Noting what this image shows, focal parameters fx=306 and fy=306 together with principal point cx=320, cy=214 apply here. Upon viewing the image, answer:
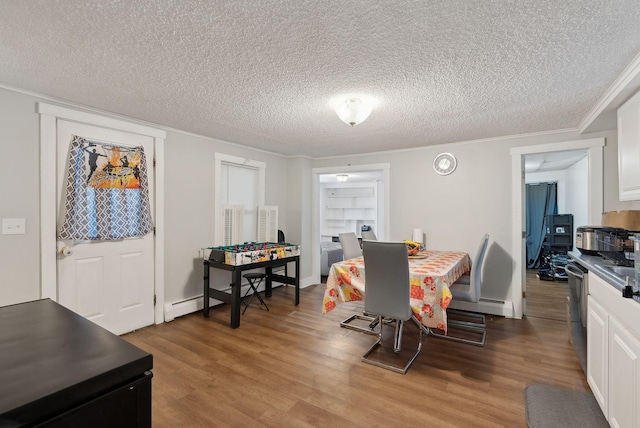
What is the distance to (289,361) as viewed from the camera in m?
2.60

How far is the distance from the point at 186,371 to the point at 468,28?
3002 millimetres

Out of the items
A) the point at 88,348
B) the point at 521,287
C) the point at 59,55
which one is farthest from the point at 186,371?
the point at 521,287

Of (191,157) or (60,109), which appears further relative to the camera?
(191,157)

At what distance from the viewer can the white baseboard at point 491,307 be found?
148 inches

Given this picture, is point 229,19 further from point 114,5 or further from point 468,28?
point 468,28

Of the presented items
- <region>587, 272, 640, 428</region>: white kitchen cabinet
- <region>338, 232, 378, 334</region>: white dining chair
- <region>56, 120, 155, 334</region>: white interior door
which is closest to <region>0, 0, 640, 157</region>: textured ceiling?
<region>56, 120, 155, 334</region>: white interior door

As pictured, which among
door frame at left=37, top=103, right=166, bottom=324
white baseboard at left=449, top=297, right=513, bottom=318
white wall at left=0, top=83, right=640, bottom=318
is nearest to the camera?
white wall at left=0, top=83, right=640, bottom=318

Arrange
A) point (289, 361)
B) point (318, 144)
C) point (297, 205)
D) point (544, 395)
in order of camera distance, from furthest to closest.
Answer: point (297, 205) < point (318, 144) < point (289, 361) < point (544, 395)

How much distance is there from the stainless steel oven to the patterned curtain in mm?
3964

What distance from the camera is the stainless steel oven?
2260 mm

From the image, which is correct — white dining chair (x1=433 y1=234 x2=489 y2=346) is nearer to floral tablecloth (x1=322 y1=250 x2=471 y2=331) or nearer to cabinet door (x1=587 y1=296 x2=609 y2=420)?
floral tablecloth (x1=322 y1=250 x2=471 y2=331)

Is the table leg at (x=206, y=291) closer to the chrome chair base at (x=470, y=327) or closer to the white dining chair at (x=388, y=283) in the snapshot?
the white dining chair at (x=388, y=283)

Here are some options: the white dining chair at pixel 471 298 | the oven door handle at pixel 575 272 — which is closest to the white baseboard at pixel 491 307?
the white dining chair at pixel 471 298

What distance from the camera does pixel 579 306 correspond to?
2379mm
